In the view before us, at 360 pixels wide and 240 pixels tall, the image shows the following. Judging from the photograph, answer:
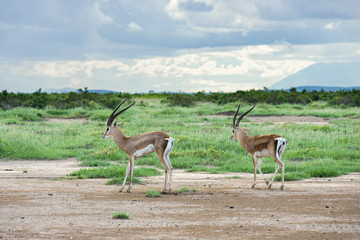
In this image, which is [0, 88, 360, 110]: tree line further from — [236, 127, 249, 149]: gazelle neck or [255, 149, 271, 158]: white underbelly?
[255, 149, 271, 158]: white underbelly

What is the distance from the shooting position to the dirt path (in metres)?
7.70

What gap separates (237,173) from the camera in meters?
15.2

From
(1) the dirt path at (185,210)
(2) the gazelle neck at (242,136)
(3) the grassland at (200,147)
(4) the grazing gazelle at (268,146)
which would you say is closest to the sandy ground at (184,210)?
(1) the dirt path at (185,210)

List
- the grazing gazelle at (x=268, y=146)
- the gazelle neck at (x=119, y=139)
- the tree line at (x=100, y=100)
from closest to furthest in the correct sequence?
1. the grazing gazelle at (x=268, y=146)
2. the gazelle neck at (x=119, y=139)
3. the tree line at (x=100, y=100)

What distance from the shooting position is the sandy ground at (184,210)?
7706 millimetres

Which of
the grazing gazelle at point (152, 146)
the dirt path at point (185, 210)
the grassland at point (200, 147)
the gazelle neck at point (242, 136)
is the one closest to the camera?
the dirt path at point (185, 210)

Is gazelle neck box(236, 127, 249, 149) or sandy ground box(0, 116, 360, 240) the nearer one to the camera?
sandy ground box(0, 116, 360, 240)

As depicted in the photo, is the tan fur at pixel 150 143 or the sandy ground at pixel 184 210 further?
the tan fur at pixel 150 143

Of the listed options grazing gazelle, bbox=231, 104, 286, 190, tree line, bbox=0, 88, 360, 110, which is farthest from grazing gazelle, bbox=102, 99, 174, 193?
tree line, bbox=0, 88, 360, 110

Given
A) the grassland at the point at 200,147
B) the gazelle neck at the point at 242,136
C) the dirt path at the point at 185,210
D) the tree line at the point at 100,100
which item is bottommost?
the dirt path at the point at 185,210

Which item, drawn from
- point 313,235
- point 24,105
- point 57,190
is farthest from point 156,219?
point 24,105

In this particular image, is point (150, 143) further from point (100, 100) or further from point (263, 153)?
point (100, 100)

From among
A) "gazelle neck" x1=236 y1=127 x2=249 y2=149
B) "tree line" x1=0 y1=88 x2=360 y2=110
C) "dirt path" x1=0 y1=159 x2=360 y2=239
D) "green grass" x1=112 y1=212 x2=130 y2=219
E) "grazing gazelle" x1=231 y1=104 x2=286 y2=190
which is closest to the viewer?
"dirt path" x1=0 y1=159 x2=360 y2=239

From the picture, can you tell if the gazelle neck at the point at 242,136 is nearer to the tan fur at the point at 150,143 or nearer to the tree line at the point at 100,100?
the tan fur at the point at 150,143
